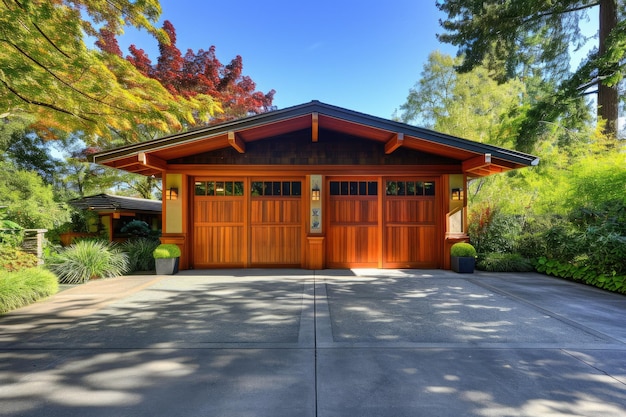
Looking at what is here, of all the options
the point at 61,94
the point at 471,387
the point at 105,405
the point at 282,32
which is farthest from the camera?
the point at 282,32

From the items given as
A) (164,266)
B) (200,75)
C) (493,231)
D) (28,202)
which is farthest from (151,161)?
(493,231)

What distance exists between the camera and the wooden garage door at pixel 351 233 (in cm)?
742

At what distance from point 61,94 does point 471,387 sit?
757 cm

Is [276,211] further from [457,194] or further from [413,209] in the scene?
[457,194]

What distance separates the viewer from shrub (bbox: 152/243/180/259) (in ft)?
21.6

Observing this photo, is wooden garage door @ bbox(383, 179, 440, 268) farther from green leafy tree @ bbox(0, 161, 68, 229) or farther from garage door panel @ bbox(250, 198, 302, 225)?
green leafy tree @ bbox(0, 161, 68, 229)

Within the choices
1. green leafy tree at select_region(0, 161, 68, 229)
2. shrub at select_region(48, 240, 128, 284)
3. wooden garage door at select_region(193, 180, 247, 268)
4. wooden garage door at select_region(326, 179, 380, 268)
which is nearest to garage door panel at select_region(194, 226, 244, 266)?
wooden garage door at select_region(193, 180, 247, 268)

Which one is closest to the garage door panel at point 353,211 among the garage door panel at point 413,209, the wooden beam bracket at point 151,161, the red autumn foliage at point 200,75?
the garage door panel at point 413,209

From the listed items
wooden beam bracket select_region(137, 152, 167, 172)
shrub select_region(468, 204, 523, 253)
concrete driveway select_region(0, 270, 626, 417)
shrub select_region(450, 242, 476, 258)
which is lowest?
concrete driveway select_region(0, 270, 626, 417)

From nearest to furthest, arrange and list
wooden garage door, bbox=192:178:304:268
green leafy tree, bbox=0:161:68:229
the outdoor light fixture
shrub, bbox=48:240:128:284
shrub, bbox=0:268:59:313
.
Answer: shrub, bbox=0:268:59:313 → shrub, bbox=48:240:128:284 → the outdoor light fixture → wooden garage door, bbox=192:178:304:268 → green leafy tree, bbox=0:161:68:229

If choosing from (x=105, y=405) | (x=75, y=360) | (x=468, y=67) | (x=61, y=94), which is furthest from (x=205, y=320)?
(x=468, y=67)

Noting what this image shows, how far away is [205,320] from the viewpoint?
3693 mm

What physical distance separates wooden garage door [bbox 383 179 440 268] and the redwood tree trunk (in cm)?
742

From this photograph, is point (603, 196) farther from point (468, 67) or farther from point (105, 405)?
point (105, 405)
